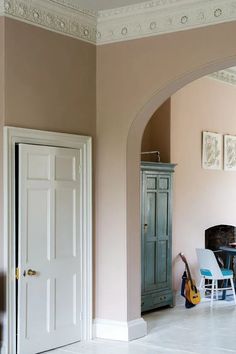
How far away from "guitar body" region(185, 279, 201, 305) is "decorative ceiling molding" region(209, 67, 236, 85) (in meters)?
3.13

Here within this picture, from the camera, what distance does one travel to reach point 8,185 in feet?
17.6

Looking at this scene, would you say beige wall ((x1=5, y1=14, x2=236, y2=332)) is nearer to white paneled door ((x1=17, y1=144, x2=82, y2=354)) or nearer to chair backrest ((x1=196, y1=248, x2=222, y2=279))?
white paneled door ((x1=17, y1=144, x2=82, y2=354))

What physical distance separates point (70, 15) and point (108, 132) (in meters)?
1.27

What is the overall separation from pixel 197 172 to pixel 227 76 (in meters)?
1.66

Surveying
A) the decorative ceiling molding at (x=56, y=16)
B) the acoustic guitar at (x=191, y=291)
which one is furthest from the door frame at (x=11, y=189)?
the acoustic guitar at (x=191, y=291)

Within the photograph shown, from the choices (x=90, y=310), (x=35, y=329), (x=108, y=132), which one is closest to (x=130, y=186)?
(x=108, y=132)

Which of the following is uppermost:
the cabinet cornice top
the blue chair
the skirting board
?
the cabinet cornice top

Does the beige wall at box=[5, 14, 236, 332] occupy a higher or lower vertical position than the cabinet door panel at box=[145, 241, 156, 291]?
higher

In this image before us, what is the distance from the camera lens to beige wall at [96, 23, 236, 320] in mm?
6074

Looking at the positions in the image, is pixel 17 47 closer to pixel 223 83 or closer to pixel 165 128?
pixel 165 128

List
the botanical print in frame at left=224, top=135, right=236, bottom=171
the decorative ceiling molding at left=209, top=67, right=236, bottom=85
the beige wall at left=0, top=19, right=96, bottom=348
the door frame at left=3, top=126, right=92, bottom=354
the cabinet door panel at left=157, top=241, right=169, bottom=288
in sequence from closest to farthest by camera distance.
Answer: the door frame at left=3, top=126, right=92, bottom=354 → the beige wall at left=0, top=19, right=96, bottom=348 → the cabinet door panel at left=157, top=241, right=169, bottom=288 → the decorative ceiling molding at left=209, top=67, right=236, bottom=85 → the botanical print in frame at left=224, top=135, right=236, bottom=171

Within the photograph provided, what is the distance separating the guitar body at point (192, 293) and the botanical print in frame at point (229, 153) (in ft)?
7.18

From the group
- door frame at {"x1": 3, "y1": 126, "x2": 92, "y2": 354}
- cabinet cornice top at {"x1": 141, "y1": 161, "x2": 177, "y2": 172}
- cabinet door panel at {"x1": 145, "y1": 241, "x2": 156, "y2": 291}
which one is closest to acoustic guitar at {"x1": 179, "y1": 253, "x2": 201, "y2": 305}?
cabinet door panel at {"x1": 145, "y1": 241, "x2": 156, "y2": 291}

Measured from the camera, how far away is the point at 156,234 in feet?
24.8
